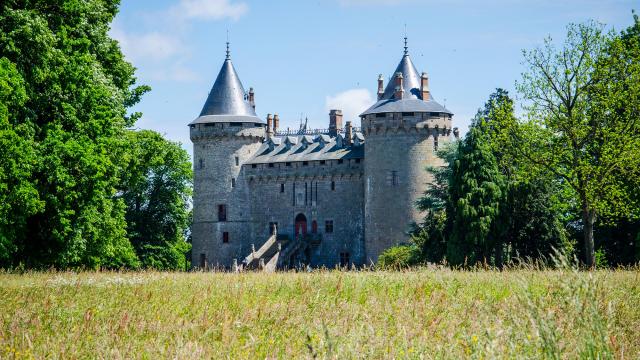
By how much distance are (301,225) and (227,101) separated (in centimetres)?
959

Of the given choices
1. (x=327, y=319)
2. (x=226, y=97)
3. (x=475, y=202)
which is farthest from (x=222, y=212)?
(x=327, y=319)

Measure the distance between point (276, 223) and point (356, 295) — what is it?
156 feet

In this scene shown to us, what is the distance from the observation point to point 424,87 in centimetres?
5272

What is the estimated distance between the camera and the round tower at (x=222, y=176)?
56.2 m

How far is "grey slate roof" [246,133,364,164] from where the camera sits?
55625mm

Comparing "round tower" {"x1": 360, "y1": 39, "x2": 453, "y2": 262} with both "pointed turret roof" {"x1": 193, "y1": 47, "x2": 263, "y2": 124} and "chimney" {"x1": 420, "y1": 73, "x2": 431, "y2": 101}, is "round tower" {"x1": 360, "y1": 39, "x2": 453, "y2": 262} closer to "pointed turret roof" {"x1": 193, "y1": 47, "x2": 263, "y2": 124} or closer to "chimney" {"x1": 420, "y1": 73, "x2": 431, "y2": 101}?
"chimney" {"x1": 420, "y1": 73, "x2": 431, "y2": 101}

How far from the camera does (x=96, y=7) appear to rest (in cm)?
2273

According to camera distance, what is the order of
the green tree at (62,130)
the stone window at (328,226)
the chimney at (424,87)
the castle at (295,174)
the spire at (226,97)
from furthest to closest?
the spire at (226,97), the stone window at (328,226), the chimney at (424,87), the castle at (295,174), the green tree at (62,130)

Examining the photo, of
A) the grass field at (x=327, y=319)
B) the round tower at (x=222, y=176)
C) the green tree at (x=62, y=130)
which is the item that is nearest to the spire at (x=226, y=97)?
the round tower at (x=222, y=176)

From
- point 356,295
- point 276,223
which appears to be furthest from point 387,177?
point 356,295

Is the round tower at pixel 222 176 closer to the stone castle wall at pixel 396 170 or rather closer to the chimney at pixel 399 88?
the stone castle wall at pixel 396 170

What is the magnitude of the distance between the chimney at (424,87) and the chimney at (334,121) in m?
9.73

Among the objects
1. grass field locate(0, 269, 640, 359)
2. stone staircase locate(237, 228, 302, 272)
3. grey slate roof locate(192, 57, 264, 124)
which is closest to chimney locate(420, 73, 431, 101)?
grey slate roof locate(192, 57, 264, 124)

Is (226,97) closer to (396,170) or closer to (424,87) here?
(424,87)
